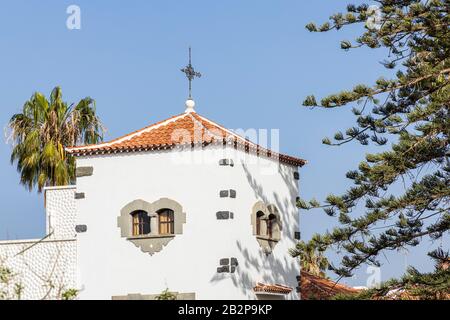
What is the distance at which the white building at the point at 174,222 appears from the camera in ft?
77.8

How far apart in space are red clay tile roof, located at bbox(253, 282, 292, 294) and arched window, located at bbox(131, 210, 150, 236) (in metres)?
3.35

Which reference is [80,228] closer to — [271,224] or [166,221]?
[166,221]

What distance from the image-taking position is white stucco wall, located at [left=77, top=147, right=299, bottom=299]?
23.7 metres

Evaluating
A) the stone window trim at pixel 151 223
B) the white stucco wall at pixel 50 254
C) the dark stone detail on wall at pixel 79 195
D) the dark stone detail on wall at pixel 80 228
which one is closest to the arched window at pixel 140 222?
the stone window trim at pixel 151 223

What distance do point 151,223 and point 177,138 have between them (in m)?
2.43

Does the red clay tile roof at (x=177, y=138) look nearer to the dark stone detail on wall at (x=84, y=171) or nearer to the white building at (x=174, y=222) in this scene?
the white building at (x=174, y=222)

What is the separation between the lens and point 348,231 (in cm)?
2072

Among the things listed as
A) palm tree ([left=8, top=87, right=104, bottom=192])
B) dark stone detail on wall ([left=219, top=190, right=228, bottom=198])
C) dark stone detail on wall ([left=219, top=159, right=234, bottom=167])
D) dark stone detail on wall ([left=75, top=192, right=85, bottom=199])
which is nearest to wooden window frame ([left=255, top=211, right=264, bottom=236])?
dark stone detail on wall ([left=219, top=190, right=228, bottom=198])

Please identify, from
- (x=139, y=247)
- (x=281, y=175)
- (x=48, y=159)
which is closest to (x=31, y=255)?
(x=139, y=247)

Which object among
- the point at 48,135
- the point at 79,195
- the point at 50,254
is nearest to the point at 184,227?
the point at 79,195

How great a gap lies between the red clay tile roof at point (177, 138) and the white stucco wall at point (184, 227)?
0.75 ft

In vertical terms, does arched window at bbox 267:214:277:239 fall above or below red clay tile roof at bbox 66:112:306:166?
below

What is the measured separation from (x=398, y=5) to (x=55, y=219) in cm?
1285

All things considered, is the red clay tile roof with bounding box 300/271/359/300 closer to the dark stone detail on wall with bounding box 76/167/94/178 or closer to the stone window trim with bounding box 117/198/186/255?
the stone window trim with bounding box 117/198/186/255
